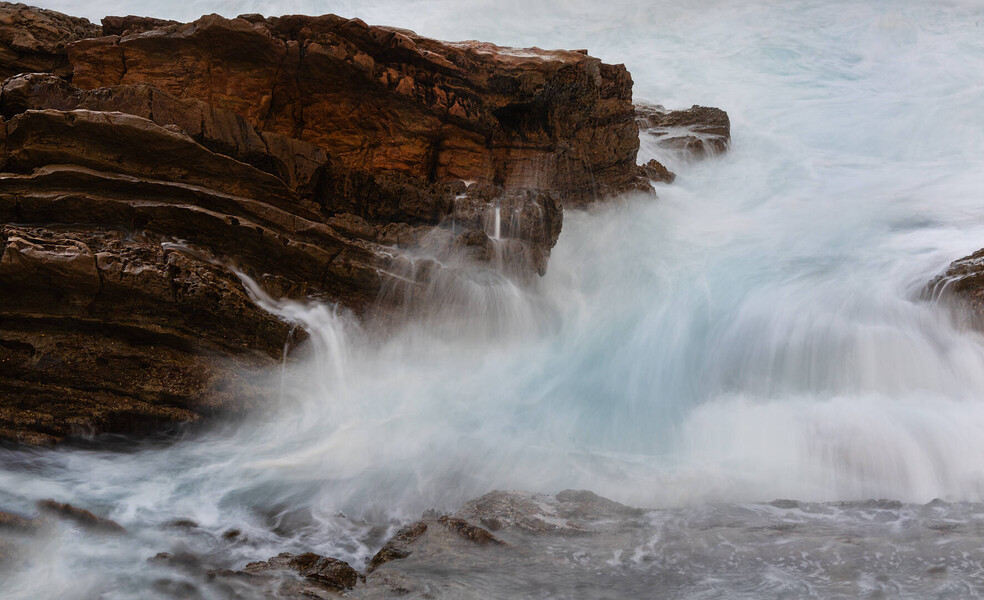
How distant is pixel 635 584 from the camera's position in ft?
14.8

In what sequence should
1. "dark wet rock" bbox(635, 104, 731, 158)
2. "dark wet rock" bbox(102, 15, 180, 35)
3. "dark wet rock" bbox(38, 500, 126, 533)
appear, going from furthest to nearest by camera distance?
"dark wet rock" bbox(635, 104, 731, 158) → "dark wet rock" bbox(102, 15, 180, 35) → "dark wet rock" bbox(38, 500, 126, 533)

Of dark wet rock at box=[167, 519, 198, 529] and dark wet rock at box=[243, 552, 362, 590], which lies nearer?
dark wet rock at box=[243, 552, 362, 590]

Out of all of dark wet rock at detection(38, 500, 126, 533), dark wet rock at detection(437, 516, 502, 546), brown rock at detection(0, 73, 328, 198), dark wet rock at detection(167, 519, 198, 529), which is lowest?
dark wet rock at detection(167, 519, 198, 529)

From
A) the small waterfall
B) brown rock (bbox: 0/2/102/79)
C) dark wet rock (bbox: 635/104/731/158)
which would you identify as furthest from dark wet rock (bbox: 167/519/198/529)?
dark wet rock (bbox: 635/104/731/158)

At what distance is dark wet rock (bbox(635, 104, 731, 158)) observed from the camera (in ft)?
49.2

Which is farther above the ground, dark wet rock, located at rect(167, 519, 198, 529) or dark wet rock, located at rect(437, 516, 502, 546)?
dark wet rock, located at rect(437, 516, 502, 546)

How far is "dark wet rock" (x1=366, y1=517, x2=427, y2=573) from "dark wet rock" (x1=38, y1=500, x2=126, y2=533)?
6.36ft

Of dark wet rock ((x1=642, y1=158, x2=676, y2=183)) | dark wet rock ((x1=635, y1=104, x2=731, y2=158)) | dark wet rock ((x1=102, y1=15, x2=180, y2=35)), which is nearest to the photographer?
dark wet rock ((x1=102, y1=15, x2=180, y2=35))

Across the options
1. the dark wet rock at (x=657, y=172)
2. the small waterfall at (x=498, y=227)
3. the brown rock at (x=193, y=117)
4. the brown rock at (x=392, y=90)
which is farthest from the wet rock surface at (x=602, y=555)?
the dark wet rock at (x=657, y=172)

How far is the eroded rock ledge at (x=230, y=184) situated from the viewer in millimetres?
6508

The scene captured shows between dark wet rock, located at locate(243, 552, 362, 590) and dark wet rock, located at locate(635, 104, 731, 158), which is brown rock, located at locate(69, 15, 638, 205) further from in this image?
dark wet rock, located at locate(243, 552, 362, 590)

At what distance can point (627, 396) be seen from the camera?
26.4ft

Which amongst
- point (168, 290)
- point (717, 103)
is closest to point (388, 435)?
point (168, 290)

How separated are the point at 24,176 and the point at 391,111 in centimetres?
437
